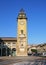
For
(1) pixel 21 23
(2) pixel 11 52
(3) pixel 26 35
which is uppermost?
(1) pixel 21 23

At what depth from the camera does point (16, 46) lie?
65438mm

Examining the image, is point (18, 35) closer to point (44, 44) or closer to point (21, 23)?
point (21, 23)

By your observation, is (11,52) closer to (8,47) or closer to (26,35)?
(8,47)

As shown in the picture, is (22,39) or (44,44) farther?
(44,44)

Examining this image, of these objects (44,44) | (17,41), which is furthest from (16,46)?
(44,44)

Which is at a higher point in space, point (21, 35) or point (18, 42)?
point (21, 35)

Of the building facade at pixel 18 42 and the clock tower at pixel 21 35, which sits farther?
the building facade at pixel 18 42

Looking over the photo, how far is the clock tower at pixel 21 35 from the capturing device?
63.4 m

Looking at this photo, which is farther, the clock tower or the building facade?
the building facade

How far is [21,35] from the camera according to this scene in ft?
212

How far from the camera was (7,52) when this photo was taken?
67.1 metres

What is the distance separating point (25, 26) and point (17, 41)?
18.5 feet

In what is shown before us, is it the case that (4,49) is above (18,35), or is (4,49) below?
below

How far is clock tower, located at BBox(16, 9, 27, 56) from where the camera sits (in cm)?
6338
